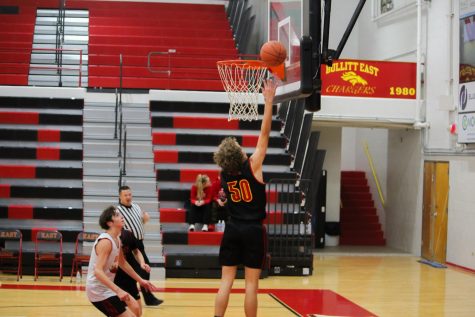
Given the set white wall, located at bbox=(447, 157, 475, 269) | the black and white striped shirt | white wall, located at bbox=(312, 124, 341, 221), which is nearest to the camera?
the black and white striped shirt

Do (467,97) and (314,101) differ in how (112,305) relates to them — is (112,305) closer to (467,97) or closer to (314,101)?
(314,101)

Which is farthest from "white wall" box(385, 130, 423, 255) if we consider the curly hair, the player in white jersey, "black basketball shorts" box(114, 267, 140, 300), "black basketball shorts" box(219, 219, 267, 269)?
the player in white jersey

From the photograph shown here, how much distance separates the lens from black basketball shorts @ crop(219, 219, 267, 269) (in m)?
6.59

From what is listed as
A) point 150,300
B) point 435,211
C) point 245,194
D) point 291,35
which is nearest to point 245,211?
point 245,194

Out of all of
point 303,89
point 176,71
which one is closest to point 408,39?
point 176,71

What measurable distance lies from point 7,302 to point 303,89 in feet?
15.4

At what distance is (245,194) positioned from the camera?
656 cm

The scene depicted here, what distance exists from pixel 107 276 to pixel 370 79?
10.5 m

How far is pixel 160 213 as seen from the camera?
1352 centimetres

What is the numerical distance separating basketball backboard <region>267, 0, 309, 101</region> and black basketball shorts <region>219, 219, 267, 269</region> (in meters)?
1.81

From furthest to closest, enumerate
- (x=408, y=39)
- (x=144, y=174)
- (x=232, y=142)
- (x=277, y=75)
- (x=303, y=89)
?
1. (x=408, y=39)
2. (x=144, y=174)
3. (x=277, y=75)
4. (x=303, y=89)
5. (x=232, y=142)

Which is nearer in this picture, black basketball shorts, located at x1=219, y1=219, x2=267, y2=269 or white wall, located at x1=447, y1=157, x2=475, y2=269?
black basketball shorts, located at x1=219, y1=219, x2=267, y2=269

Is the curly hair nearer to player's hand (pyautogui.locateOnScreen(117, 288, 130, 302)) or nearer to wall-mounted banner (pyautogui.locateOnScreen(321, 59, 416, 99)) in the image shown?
player's hand (pyautogui.locateOnScreen(117, 288, 130, 302))

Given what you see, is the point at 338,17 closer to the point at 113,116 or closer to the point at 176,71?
the point at 176,71
